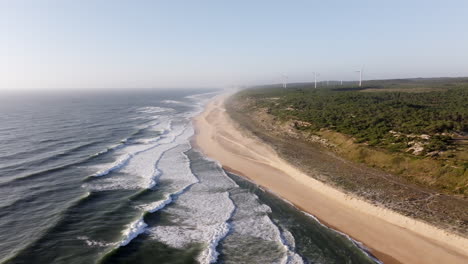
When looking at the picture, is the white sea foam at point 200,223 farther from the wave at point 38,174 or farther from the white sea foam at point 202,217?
the wave at point 38,174

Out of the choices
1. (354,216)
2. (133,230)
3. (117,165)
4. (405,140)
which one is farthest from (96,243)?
(405,140)

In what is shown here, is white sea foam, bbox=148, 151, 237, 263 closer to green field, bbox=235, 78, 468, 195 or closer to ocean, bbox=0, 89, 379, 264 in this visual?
ocean, bbox=0, 89, 379, 264

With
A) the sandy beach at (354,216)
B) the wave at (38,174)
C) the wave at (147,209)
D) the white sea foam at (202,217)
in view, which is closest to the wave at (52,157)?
the wave at (38,174)

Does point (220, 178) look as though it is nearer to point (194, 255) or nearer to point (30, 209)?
point (194, 255)

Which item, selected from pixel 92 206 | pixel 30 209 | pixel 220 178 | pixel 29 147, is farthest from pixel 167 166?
pixel 29 147

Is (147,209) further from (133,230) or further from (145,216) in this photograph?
A: (133,230)

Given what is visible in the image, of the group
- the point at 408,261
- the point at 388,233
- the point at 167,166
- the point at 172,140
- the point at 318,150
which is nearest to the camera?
the point at 408,261

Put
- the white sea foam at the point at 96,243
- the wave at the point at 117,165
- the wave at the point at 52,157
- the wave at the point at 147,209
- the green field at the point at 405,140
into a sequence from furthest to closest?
the wave at the point at 52,157, the wave at the point at 117,165, the green field at the point at 405,140, the wave at the point at 147,209, the white sea foam at the point at 96,243
